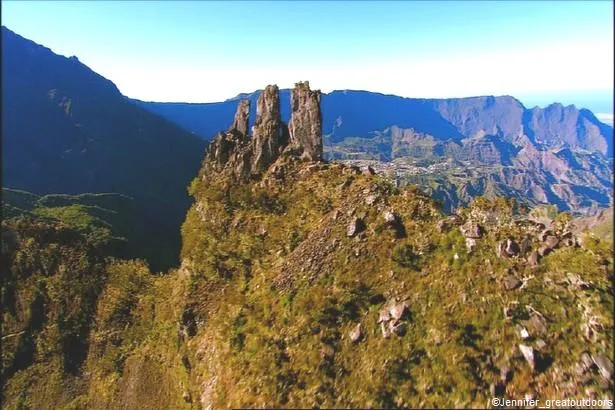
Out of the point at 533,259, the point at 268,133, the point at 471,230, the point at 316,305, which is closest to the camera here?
the point at 533,259

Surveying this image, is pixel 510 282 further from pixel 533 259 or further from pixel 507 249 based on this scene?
pixel 507 249

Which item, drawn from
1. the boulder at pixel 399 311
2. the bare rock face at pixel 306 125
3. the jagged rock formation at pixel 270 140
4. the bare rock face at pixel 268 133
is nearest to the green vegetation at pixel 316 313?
the boulder at pixel 399 311

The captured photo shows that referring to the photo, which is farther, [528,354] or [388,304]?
[388,304]

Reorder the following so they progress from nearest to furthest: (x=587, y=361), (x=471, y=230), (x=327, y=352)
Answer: (x=587, y=361) → (x=327, y=352) → (x=471, y=230)

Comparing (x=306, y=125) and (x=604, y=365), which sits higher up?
(x=306, y=125)

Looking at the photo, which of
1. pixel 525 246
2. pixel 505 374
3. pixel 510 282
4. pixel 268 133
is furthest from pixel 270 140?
pixel 505 374

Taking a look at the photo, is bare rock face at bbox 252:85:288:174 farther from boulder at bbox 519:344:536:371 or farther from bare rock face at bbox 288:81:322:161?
boulder at bbox 519:344:536:371

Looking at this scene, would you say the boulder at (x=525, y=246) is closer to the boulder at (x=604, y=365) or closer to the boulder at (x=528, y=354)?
the boulder at (x=528, y=354)

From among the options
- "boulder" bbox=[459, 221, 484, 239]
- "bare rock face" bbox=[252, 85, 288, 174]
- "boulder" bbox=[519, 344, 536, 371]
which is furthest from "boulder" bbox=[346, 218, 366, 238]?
"bare rock face" bbox=[252, 85, 288, 174]
